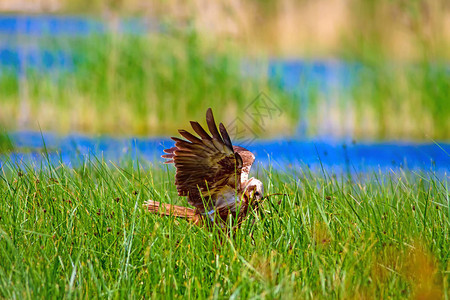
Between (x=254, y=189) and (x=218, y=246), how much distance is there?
27 cm

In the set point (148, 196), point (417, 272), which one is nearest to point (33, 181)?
point (148, 196)

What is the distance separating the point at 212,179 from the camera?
218 cm

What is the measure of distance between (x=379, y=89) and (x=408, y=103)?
0.31 metres

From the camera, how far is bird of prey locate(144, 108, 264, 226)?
2064 millimetres

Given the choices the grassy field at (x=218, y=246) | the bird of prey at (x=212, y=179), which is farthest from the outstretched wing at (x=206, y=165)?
the grassy field at (x=218, y=246)

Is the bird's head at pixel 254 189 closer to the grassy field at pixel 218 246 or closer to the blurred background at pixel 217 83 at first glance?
the grassy field at pixel 218 246

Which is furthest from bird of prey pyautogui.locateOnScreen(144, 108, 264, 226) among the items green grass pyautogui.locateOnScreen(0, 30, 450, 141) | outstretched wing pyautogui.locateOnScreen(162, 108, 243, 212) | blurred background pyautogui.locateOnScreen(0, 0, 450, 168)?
green grass pyautogui.locateOnScreen(0, 30, 450, 141)

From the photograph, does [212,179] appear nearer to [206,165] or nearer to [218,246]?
[206,165]

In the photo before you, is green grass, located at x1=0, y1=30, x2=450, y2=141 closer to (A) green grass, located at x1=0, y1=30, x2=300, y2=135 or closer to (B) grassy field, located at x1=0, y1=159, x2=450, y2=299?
(A) green grass, located at x1=0, y1=30, x2=300, y2=135

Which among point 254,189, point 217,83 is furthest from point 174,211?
point 217,83

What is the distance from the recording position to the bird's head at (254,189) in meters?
2.21

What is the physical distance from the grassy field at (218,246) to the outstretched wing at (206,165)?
0.52 feet

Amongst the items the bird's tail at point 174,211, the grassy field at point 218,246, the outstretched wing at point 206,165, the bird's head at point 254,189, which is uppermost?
the outstretched wing at point 206,165

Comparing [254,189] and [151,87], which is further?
[151,87]
